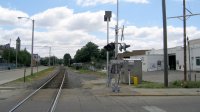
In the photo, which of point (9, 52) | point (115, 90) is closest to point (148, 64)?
point (115, 90)

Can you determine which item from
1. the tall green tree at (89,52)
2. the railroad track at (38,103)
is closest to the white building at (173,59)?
the railroad track at (38,103)

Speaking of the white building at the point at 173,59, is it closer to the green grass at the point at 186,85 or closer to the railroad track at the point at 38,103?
the green grass at the point at 186,85

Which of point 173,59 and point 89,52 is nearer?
point 173,59

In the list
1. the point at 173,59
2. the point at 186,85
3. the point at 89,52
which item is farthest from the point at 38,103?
the point at 89,52

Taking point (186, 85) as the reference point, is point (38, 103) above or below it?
below

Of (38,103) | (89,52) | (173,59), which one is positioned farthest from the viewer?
(89,52)

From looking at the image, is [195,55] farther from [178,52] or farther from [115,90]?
[115,90]

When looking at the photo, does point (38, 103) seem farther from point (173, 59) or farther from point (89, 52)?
point (89, 52)

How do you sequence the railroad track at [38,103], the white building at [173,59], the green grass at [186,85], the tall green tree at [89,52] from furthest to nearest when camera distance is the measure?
1. the tall green tree at [89,52]
2. the white building at [173,59]
3. the green grass at [186,85]
4. the railroad track at [38,103]

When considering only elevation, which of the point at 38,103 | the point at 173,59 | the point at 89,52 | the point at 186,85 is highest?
the point at 89,52

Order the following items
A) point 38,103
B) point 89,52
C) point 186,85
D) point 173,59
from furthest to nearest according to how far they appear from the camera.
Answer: point 89,52 < point 173,59 < point 186,85 < point 38,103

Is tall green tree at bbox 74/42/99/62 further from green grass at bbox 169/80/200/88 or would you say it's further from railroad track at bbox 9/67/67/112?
railroad track at bbox 9/67/67/112

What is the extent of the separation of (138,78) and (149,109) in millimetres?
20982

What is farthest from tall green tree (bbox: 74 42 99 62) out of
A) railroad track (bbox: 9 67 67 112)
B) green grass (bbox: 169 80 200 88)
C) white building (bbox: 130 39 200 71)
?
railroad track (bbox: 9 67 67 112)
